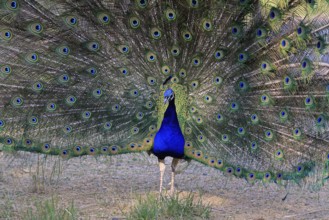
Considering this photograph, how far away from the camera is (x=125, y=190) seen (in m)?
6.66

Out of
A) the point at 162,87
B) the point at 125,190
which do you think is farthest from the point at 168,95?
the point at 125,190

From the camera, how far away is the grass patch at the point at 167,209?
502 cm

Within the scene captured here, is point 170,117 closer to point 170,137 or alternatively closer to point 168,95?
point 170,137

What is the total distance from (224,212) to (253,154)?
1.97 feet

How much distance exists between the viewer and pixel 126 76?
6070 mm

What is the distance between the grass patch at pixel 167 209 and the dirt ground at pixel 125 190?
19 centimetres

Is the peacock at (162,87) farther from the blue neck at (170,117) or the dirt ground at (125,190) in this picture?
the dirt ground at (125,190)

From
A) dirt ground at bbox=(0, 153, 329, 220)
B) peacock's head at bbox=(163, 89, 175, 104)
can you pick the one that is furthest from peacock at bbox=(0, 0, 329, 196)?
dirt ground at bbox=(0, 153, 329, 220)

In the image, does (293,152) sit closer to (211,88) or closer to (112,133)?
(211,88)

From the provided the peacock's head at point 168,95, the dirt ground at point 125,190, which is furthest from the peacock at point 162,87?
the dirt ground at point 125,190

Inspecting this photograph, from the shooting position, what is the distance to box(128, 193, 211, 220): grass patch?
5.02 m

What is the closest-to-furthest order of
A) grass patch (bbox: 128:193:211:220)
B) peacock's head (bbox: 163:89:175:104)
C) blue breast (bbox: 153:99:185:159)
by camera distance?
grass patch (bbox: 128:193:211:220) < peacock's head (bbox: 163:89:175:104) < blue breast (bbox: 153:99:185:159)

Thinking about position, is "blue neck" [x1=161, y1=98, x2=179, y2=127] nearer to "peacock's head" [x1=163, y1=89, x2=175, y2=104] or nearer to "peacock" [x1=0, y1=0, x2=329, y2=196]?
"peacock" [x1=0, y1=0, x2=329, y2=196]

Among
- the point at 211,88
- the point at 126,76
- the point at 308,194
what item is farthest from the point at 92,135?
the point at 308,194
